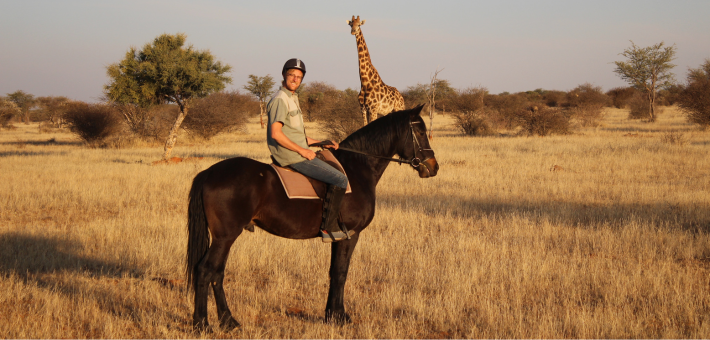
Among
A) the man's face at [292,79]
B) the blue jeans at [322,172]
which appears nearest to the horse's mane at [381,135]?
the blue jeans at [322,172]

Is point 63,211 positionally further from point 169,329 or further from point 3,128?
point 3,128

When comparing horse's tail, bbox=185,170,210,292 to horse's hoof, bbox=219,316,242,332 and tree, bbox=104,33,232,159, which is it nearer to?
horse's hoof, bbox=219,316,242,332

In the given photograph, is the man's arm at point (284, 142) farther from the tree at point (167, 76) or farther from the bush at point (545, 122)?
the bush at point (545, 122)

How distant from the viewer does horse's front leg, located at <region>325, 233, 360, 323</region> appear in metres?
4.41

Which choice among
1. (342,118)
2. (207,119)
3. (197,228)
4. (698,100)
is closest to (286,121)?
(197,228)

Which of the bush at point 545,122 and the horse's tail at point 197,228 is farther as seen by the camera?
the bush at point 545,122

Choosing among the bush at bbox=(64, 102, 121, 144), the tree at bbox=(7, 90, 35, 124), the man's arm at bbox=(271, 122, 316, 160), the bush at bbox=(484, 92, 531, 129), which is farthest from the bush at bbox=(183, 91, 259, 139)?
the tree at bbox=(7, 90, 35, 124)

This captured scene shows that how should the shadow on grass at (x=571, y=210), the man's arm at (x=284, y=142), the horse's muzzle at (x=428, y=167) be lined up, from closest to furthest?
the man's arm at (x=284, y=142)
the horse's muzzle at (x=428, y=167)
the shadow on grass at (x=571, y=210)

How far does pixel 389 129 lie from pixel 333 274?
1519 millimetres

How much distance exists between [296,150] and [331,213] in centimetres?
65

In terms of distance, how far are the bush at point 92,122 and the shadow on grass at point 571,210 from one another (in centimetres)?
2015

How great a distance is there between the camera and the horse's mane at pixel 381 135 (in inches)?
183

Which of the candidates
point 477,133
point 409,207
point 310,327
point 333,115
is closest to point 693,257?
point 409,207

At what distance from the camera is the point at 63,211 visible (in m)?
9.24
